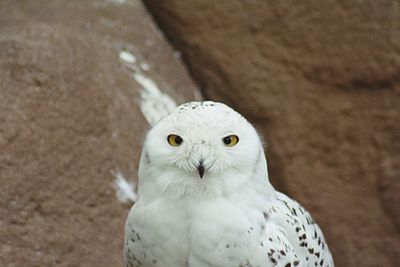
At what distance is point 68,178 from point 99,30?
130 cm

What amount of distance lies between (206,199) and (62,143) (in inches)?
52.3

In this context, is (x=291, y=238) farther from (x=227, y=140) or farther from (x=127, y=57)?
(x=127, y=57)

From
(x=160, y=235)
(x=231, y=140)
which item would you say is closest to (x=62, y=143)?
(x=160, y=235)

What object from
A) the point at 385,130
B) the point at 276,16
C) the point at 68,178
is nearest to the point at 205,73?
the point at 276,16

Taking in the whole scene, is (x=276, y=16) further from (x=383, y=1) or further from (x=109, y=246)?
(x=109, y=246)

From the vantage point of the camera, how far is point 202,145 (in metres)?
3.60

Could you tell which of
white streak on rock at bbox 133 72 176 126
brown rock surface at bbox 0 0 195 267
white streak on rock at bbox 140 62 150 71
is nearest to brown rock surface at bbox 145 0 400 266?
white streak on rock at bbox 140 62 150 71

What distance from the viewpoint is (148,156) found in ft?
12.4

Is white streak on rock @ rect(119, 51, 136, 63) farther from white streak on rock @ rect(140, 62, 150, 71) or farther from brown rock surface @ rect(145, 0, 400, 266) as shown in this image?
brown rock surface @ rect(145, 0, 400, 266)

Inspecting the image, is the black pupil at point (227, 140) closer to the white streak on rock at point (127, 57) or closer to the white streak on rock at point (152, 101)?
the white streak on rock at point (152, 101)

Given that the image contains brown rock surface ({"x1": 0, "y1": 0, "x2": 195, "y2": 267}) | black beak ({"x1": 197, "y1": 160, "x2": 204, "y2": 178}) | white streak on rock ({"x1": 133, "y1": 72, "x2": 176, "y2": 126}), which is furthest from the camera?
white streak on rock ({"x1": 133, "y1": 72, "x2": 176, "y2": 126})

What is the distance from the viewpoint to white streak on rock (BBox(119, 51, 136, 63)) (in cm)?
566

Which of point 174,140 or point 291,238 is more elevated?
point 174,140

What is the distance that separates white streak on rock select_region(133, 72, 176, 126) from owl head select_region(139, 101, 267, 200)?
1.59 m
